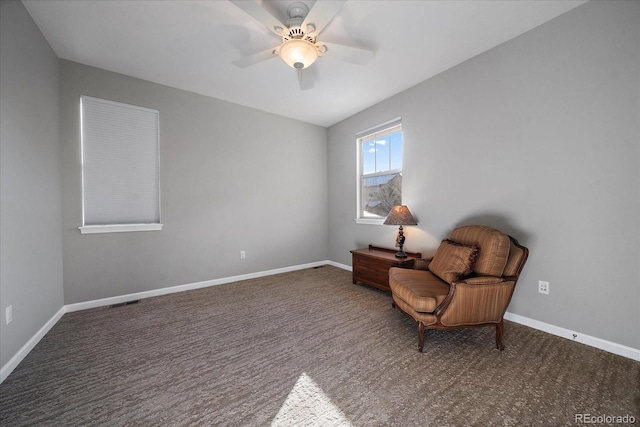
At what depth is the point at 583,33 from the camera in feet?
6.50

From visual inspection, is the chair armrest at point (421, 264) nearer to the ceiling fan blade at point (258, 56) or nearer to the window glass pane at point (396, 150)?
the window glass pane at point (396, 150)

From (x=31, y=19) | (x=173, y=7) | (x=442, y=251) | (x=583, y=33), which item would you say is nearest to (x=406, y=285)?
(x=442, y=251)

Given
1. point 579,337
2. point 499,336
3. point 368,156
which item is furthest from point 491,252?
point 368,156

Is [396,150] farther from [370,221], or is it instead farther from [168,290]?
[168,290]

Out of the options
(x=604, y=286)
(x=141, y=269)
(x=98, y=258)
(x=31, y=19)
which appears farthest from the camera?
(x=141, y=269)

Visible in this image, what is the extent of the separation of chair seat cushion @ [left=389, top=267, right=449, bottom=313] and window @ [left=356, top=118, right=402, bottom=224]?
56.1 inches

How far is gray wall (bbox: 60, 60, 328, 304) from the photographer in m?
2.75

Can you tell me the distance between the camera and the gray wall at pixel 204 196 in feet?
9.04

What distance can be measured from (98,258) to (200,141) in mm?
1908

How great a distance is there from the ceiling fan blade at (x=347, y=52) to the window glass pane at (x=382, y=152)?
1.68m

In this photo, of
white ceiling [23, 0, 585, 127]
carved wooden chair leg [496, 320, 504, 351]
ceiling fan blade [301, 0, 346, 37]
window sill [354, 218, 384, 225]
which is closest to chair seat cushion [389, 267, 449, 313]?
carved wooden chair leg [496, 320, 504, 351]

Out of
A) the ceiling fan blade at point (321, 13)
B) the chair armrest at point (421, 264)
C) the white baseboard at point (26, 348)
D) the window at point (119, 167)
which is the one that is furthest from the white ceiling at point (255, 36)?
the white baseboard at point (26, 348)

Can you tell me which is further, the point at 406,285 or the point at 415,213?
the point at 415,213

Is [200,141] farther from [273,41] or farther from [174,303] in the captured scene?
[174,303]
